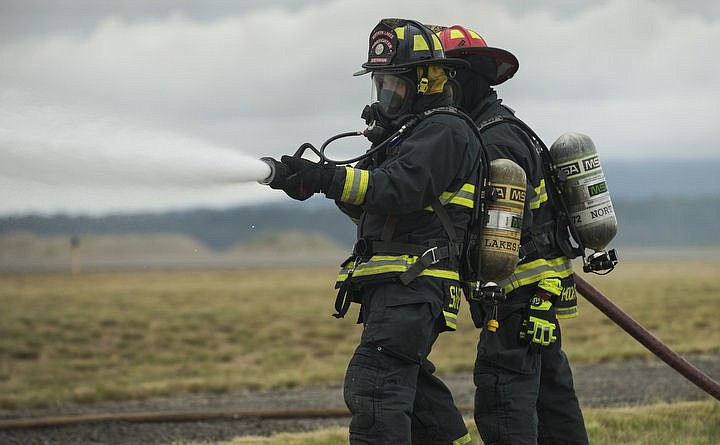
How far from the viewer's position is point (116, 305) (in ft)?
61.4

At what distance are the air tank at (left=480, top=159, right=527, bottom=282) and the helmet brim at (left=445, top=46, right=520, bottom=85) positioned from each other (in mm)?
782

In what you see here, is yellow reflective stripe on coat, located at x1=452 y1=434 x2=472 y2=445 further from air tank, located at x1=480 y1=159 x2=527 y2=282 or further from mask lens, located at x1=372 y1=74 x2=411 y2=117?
mask lens, located at x1=372 y1=74 x2=411 y2=117

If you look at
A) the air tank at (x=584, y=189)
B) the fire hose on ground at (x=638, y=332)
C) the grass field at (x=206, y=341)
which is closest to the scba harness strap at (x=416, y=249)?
the air tank at (x=584, y=189)

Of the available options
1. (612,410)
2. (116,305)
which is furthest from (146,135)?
(116,305)

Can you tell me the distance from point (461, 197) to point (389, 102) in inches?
21.9

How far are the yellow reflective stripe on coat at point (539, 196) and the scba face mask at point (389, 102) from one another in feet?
2.73

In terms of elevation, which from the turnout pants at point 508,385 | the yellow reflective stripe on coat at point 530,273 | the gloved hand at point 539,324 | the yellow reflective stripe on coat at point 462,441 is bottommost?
the yellow reflective stripe on coat at point 462,441

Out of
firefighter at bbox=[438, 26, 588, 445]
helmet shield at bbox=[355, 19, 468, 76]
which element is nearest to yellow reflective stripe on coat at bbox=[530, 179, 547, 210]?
firefighter at bbox=[438, 26, 588, 445]

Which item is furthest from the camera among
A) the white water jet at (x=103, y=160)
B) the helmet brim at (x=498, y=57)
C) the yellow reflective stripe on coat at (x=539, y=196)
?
the helmet brim at (x=498, y=57)

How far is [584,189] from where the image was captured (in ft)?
16.8

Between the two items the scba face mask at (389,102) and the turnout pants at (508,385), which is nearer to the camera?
the scba face mask at (389,102)

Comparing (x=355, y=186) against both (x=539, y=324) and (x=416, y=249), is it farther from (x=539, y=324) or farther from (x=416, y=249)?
(x=539, y=324)

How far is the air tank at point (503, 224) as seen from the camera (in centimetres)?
458

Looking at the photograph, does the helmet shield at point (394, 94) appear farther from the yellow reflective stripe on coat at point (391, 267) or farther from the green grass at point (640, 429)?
the green grass at point (640, 429)
